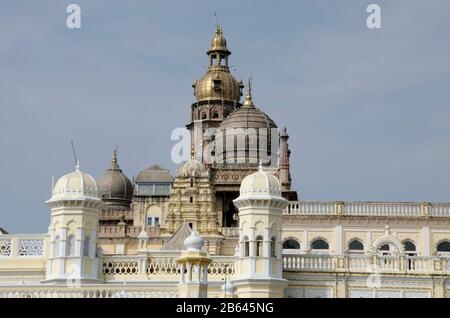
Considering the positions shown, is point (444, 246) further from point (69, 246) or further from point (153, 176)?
point (153, 176)

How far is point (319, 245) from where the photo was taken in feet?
177

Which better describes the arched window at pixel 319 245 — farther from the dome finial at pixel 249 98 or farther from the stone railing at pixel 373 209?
the dome finial at pixel 249 98

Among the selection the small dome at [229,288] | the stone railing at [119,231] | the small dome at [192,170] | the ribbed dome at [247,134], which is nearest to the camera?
the small dome at [229,288]

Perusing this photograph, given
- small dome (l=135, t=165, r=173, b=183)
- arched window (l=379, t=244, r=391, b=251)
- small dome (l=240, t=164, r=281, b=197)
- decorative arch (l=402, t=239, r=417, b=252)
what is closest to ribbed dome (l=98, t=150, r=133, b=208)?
small dome (l=135, t=165, r=173, b=183)

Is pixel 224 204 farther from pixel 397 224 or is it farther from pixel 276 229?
pixel 276 229

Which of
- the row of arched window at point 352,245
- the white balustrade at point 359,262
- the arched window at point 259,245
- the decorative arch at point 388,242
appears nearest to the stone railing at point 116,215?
the row of arched window at point 352,245

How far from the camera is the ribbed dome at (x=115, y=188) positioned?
269 ft

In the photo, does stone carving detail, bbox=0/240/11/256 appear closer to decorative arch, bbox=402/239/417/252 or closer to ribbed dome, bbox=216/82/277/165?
decorative arch, bbox=402/239/417/252

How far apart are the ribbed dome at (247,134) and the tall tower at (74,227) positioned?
29.5 metres

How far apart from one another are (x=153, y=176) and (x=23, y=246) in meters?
38.7

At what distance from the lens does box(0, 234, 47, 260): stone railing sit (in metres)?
42.7
